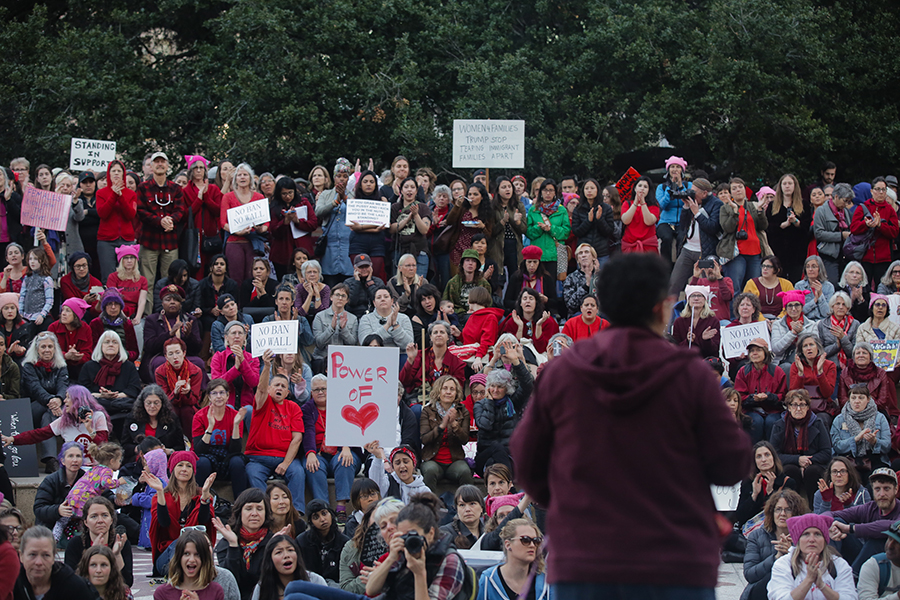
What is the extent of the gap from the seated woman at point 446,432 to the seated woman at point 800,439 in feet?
9.25

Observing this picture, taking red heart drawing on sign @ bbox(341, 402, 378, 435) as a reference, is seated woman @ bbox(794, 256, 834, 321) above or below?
above

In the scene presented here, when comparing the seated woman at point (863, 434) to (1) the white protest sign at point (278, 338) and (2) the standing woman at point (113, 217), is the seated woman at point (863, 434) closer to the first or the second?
(1) the white protest sign at point (278, 338)

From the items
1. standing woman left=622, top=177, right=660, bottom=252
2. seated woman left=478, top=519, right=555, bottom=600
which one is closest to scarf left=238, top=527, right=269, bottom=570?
seated woman left=478, top=519, right=555, bottom=600

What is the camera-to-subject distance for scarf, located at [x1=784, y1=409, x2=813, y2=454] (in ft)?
32.7

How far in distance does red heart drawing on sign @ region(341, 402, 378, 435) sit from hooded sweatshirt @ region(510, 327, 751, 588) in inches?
242

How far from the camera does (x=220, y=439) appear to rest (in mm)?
9797

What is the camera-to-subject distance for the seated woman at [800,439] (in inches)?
385

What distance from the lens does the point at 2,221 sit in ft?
42.1

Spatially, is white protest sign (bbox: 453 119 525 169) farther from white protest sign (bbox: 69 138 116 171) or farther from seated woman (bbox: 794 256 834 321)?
white protest sign (bbox: 69 138 116 171)

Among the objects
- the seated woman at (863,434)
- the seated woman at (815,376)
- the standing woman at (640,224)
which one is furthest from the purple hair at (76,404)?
the seated woman at (863,434)

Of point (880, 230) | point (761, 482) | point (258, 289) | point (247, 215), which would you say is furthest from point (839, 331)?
point (247, 215)

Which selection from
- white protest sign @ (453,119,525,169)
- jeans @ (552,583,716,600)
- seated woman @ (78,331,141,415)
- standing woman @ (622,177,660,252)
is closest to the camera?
jeans @ (552,583,716,600)

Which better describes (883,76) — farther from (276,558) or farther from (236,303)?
(276,558)

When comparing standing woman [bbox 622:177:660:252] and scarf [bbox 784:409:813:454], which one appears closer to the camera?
scarf [bbox 784:409:813:454]
